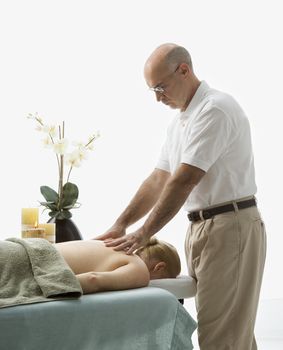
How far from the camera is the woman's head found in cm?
278

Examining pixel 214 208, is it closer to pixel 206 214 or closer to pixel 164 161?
pixel 206 214

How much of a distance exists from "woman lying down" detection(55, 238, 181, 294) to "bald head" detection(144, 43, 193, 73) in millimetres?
686

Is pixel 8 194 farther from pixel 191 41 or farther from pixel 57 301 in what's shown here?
pixel 57 301

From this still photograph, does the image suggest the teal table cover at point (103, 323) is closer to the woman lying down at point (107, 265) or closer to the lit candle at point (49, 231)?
the woman lying down at point (107, 265)

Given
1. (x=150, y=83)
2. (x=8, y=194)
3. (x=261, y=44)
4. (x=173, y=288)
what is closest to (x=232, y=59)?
(x=261, y=44)

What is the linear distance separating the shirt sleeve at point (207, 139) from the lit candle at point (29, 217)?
2.21ft

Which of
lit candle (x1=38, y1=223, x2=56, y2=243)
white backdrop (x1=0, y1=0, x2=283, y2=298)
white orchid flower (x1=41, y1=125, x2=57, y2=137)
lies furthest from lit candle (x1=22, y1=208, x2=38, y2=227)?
white backdrop (x1=0, y1=0, x2=283, y2=298)

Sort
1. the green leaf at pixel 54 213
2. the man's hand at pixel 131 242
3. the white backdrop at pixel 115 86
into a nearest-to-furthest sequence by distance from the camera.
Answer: the man's hand at pixel 131 242 < the green leaf at pixel 54 213 < the white backdrop at pixel 115 86

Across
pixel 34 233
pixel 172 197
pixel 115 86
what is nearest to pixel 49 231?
pixel 34 233

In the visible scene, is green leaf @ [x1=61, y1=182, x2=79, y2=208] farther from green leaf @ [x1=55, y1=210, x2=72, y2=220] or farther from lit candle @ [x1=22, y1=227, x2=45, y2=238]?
lit candle @ [x1=22, y1=227, x2=45, y2=238]

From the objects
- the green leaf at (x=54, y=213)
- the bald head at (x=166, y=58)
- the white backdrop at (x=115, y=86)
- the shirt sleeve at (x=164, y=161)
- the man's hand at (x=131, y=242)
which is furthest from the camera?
the white backdrop at (x=115, y=86)

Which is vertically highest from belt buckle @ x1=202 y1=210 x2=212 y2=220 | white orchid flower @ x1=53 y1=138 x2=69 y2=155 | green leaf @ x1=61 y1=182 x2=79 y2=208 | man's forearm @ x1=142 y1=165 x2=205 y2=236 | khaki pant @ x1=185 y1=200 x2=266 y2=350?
white orchid flower @ x1=53 y1=138 x2=69 y2=155

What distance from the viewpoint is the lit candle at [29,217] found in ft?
10.0

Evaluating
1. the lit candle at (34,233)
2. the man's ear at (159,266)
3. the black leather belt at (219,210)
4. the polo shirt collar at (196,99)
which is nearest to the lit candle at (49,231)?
the lit candle at (34,233)
